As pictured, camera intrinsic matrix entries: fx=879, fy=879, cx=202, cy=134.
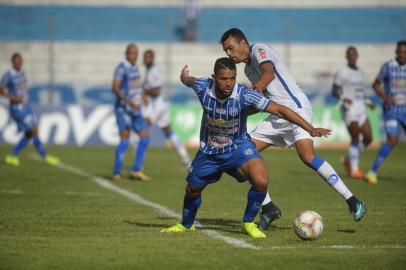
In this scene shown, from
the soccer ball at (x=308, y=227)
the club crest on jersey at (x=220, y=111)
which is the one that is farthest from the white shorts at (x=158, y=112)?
the soccer ball at (x=308, y=227)

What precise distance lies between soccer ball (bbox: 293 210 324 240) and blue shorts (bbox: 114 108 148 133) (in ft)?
28.4

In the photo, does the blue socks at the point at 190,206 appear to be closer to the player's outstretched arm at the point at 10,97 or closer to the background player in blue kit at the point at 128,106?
the background player in blue kit at the point at 128,106

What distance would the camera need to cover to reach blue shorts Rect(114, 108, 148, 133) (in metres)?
17.2

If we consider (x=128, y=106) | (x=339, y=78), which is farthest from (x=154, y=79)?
(x=339, y=78)

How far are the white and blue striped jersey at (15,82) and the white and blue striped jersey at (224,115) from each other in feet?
39.4

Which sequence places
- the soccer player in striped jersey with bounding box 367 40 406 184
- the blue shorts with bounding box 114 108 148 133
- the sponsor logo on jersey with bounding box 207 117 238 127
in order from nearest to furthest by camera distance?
1. the sponsor logo on jersey with bounding box 207 117 238 127
2. the soccer player in striped jersey with bounding box 367 40 406 184
3. the blue shorts with bounding box 114 108 148 133

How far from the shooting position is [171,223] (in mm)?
10523

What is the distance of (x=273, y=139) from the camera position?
10688mm

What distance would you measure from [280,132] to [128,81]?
712 cm

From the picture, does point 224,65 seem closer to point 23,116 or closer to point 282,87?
point 282,87

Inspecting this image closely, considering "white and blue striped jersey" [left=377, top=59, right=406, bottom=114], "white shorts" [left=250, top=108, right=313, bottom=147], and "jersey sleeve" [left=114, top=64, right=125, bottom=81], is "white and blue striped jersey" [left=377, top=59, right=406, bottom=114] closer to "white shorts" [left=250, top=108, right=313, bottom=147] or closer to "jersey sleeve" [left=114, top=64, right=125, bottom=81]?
"jersey sleeve" [left=114, top=64, right=125, bottom=81]

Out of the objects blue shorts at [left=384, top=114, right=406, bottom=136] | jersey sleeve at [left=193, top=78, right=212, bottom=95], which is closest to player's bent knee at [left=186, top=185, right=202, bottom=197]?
jersey sleeve at [left=193, top=78, right=212, bottom=95]

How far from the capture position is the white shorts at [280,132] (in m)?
10.4

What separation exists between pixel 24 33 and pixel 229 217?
75.0ft
